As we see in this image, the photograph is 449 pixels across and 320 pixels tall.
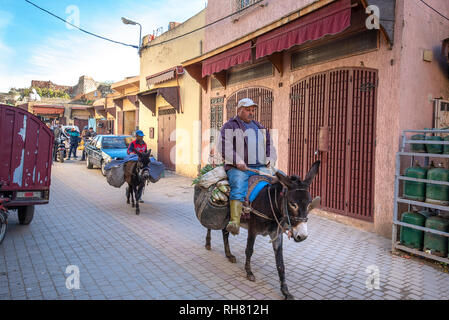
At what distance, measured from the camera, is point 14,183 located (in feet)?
19.4

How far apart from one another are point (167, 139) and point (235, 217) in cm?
1248

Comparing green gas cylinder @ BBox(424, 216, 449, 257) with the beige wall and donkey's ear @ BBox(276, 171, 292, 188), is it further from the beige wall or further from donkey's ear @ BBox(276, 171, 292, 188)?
the beige wall

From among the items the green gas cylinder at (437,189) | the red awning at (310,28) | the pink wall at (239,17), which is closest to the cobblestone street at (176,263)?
the green gas cylinder at (437,189)

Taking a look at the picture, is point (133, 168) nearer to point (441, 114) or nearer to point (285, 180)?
point (285, 180)

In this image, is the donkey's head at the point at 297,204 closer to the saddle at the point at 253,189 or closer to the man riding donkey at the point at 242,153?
the saddle at the point at 253,189

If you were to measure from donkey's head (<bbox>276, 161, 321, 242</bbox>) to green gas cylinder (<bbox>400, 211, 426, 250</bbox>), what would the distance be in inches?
102

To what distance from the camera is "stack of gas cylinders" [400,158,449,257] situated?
498cm

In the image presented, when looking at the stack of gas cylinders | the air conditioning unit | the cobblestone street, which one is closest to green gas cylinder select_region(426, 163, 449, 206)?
the stack of gas cylinders

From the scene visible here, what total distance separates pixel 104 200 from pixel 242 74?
19.6 feet

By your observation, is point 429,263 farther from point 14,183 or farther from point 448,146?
point 14,183

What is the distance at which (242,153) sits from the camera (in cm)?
468

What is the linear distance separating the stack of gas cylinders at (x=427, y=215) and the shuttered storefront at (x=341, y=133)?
50.8 inches

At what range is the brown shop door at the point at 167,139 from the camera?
52.0 ft

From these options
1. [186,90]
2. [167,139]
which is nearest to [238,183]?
[186,90]
